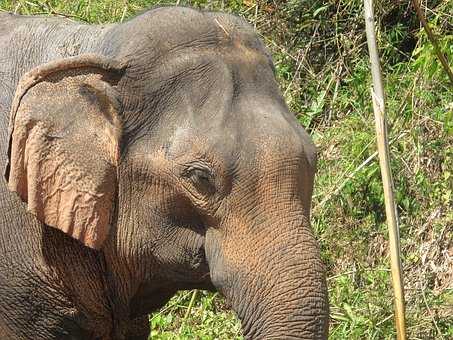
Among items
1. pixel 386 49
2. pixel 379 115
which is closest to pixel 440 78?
pixel 386 49

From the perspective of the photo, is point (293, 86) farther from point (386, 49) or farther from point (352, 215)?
point (352, 215)

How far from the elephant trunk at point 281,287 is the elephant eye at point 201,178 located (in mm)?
179

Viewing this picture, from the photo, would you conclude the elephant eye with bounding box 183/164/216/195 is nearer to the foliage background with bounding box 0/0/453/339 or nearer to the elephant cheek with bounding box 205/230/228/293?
the elephant cheek with bounding box 205/230/228/293

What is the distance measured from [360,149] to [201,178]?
2.80m

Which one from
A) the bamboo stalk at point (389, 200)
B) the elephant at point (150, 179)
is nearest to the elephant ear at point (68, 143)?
the elephant at point (150, 179)

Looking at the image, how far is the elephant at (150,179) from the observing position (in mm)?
3777

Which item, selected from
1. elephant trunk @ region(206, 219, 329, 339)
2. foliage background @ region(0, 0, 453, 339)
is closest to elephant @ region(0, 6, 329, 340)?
elephant trunk @ region(206, 219, 329, 339)

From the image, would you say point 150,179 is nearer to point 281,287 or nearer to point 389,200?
point 281,287

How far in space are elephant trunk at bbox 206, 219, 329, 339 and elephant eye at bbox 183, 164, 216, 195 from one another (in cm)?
18

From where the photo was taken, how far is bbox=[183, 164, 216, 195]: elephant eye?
3.85m

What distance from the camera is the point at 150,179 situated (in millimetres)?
4008

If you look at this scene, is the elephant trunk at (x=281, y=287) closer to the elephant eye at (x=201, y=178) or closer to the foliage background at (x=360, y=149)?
the elephant eye at (x=201, y=178)

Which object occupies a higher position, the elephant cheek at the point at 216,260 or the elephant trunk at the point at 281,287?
the elephant trunk at the point at 281,287

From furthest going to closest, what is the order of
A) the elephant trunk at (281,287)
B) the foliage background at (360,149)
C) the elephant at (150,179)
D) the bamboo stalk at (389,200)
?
1. the foliage background at (360,149)
2. the bamboo stalk at (389,200)
3. the elephant at (150,179)
4. the elephant trunk at (281,287)
